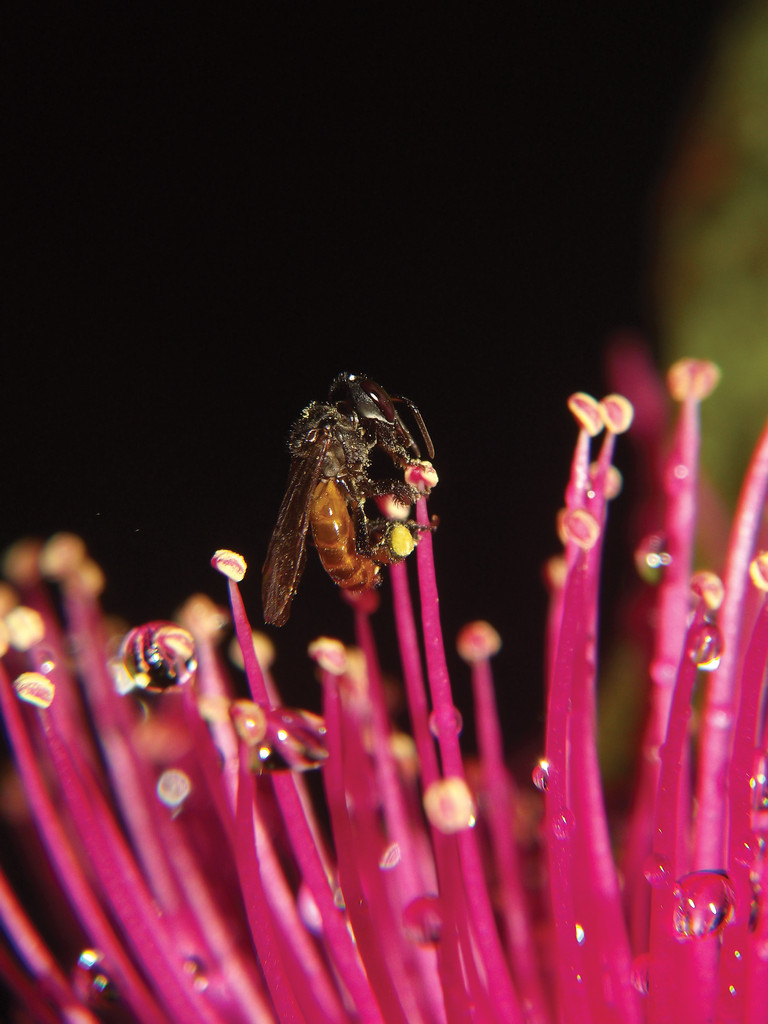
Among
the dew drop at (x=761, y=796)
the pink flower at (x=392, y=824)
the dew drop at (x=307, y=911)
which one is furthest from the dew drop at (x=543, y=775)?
the dew drop at (x=307, y=911)

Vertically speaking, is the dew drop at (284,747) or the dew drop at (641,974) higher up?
the dew drop at (284,747)

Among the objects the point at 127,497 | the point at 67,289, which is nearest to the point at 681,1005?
the point at 127,497

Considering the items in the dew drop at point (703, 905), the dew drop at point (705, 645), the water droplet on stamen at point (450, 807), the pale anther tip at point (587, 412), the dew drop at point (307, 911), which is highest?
the pale anther tip at point (587, 412)

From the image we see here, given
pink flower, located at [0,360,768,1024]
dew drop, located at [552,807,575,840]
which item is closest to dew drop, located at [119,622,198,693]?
pink flower, located at [0,360,768,1024]

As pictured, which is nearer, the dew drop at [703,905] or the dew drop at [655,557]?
the dew drop at [703,905]

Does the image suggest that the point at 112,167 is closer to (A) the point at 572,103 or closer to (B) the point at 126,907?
(A) the point at 572,103

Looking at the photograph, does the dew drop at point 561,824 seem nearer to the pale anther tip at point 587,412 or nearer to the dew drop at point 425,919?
the dew drop at point 425,919

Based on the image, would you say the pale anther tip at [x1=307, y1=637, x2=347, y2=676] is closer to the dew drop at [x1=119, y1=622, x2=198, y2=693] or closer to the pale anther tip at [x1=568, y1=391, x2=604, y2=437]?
the dew drop at [x1=119, y1=622, x2=198, y2=693]
